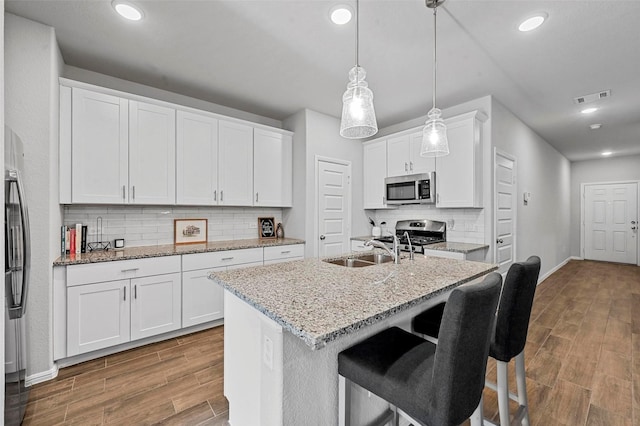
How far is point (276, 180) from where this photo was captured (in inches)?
156

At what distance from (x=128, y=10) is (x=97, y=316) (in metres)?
2.45

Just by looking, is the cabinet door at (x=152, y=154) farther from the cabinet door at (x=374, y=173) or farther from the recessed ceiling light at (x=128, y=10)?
the cabinet door at (x=374, y=173)

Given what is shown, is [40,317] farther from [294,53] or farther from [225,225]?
[294,53]

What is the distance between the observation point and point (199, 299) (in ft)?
9.68

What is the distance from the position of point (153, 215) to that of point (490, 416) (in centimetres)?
358

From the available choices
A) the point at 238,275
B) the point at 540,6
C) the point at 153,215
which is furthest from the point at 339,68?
the point at 153,215

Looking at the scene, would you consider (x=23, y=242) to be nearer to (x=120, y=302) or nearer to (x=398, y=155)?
(x=120, y=302)

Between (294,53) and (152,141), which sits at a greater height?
(294,53)

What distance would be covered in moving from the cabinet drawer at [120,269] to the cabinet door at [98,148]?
644 mm

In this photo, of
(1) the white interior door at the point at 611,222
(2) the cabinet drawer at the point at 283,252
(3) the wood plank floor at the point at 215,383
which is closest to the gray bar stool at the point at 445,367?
(3) the wood plank floor at the point at 215,383

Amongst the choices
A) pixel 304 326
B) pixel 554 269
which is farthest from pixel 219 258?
pixel 554 269

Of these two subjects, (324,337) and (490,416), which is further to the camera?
(490,416)

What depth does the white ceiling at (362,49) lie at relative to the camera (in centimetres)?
200

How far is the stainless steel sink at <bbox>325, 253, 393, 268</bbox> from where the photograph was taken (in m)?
A: 2.20
